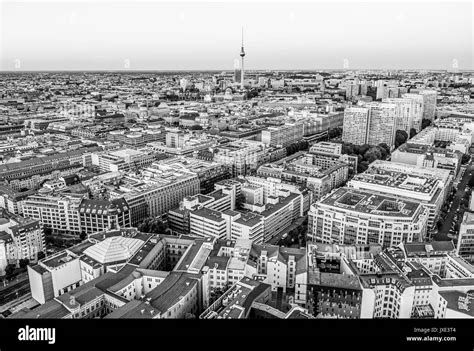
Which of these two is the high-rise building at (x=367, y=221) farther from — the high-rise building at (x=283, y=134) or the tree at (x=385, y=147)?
the high-rise building at (x=283, y=134)

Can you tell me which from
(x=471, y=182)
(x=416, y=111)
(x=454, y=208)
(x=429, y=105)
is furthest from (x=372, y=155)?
(x=429, y=105)

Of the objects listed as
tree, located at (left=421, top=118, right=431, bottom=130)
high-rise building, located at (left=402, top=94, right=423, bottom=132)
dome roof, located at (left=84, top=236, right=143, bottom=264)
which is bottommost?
dome roof, located at (left=84, top=236, right=143, bottom=264)

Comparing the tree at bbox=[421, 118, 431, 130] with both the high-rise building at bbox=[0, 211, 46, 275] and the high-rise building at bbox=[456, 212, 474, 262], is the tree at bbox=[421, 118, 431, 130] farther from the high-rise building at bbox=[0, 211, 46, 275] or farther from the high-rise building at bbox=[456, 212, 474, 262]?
the high-rise building at bbox=[0, 211, 46, 275]

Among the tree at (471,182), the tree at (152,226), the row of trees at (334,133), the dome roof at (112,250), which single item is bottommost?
the tree at (152,226)

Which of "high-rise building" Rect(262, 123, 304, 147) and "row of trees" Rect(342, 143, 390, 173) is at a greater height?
"high-rise building" Rect(262, 123, 304, 147)

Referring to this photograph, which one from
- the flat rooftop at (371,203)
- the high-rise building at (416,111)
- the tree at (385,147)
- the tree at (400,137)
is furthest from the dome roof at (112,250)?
the high-rise building at (416,111)

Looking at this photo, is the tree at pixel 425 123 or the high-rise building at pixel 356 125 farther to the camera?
the tree at pixel 425 123

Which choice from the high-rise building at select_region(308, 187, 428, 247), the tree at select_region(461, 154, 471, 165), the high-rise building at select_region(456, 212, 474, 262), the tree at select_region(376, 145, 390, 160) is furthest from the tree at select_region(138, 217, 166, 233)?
the tree at select_region(461, 154, 471, 165)

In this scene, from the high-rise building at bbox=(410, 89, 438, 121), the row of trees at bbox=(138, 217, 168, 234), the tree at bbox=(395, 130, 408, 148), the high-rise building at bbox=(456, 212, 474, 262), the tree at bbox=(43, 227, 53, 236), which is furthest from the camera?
the high-rise building at bbox=(410, 89, 438, 121)
